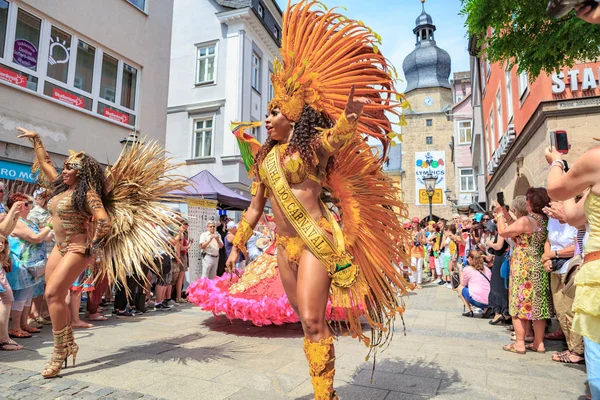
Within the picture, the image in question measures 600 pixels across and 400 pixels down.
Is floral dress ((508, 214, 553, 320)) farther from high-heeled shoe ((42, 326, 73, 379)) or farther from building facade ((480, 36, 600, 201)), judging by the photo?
high-heeled shoe ((42, 326, 73, 379))

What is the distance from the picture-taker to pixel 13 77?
827 centimetres

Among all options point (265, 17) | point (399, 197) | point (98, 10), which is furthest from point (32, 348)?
point (265, 17)

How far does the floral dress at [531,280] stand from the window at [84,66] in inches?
401

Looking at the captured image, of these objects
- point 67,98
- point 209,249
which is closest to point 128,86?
point 67,98

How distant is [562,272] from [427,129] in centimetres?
4778

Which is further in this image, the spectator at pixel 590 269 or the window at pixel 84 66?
the window at pixel 84 66

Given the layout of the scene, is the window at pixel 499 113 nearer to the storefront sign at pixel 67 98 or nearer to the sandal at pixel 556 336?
the sandal at pixel 556 336

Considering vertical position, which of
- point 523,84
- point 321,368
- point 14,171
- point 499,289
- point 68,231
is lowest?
point 321,368

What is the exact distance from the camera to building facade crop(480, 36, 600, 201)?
859 cm

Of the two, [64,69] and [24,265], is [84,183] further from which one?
[64,69]

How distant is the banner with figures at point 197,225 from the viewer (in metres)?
8.59

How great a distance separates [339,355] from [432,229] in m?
10.3

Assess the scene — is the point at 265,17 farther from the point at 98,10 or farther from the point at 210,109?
the point at 98,10

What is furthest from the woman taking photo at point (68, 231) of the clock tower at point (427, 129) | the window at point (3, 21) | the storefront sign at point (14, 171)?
the clock tower at point (427, 129)
